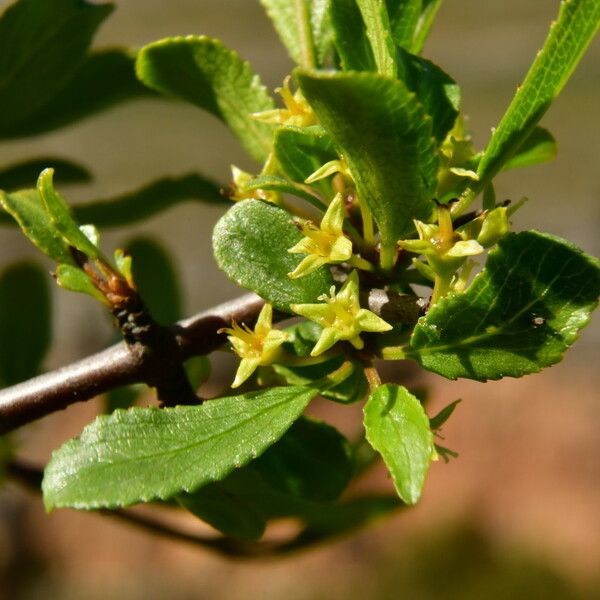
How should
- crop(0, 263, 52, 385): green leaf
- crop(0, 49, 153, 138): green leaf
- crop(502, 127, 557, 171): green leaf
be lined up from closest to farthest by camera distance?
1. crop(502, 127, 557, 171): green leaf
2. crop(0, 49, 153, 138): green leaf
3. crop(0, 263, 52, 385): green leaf

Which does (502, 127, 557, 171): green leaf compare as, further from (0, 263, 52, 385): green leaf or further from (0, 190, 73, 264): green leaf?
(0, 263, 52, 385): green leaf

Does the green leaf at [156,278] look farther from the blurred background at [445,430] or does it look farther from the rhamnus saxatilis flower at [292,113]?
the blurred background at [445,430]

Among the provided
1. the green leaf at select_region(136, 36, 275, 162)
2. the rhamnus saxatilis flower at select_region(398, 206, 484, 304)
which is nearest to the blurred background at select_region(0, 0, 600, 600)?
the green leaf at select_region(136, 36, 275, 162)

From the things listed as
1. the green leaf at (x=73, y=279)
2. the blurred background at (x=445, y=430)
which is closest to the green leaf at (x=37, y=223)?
the green leaf at (x=73, y=279)

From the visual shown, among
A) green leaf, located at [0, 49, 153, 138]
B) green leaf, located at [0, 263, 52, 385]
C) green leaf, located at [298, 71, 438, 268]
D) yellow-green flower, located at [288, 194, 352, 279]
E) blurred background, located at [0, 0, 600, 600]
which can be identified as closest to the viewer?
green leaf, located at [298, 71, 438, 268]

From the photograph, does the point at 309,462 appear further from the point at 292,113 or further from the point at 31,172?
the point at 31,172

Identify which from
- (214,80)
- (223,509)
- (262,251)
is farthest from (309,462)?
(214,80)

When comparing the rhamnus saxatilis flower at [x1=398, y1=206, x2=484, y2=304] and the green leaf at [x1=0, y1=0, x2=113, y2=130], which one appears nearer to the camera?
the rhamnus saxatilis flower at [x1=398, y1=206, x2=484, y2=304]
